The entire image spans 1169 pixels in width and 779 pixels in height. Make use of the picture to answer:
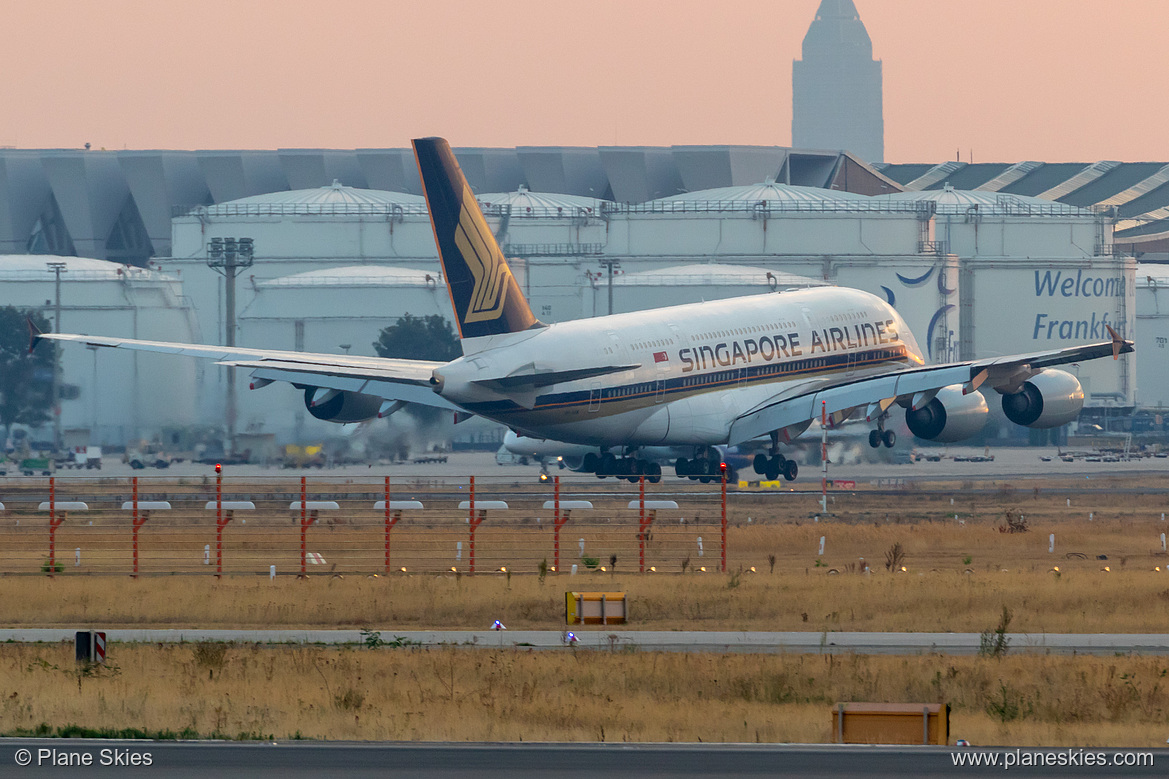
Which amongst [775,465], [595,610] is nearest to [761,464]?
[775,465]

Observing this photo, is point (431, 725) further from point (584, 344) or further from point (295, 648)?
point (584, 344)

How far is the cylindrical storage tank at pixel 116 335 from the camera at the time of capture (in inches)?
3189

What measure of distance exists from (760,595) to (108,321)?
90.8m

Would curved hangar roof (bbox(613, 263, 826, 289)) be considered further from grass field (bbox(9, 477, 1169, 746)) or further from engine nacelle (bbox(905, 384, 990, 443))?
grass field (bbox(9, 477, 1169, 746))

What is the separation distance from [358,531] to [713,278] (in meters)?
67.6

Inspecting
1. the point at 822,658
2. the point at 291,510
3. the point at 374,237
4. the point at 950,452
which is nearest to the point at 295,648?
the point at 822,658

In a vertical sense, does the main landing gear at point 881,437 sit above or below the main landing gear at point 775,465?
above

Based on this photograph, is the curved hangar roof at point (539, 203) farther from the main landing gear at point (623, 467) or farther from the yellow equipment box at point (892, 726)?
the yellow equipment box at point (892, 726)

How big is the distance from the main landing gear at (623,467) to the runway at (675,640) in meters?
31.0

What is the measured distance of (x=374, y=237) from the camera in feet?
414

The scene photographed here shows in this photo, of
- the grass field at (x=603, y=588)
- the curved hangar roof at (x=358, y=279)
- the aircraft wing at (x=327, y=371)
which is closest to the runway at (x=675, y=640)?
the grass field at (x=603, y=588)

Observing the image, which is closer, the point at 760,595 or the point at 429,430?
the point at 760,595

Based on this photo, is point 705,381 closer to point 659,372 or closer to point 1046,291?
point 659,372

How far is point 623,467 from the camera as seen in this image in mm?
58250
